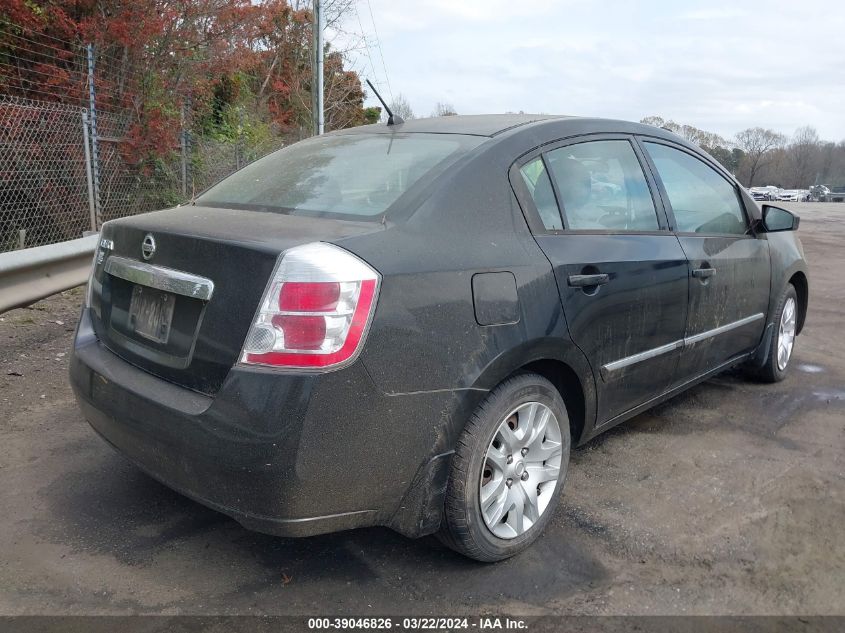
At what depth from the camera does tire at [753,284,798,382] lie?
15.6 feet

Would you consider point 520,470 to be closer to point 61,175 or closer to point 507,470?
point 507,470

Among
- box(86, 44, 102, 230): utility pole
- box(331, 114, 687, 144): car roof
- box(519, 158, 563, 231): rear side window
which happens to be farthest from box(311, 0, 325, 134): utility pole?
box(519, 158, 563, 231): rear side window

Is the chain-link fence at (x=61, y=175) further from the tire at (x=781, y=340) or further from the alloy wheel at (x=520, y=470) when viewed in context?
the tire at (x=781, y=340)

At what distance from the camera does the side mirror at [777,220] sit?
4.38 m

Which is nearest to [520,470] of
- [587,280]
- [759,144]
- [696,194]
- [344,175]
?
[587,280]

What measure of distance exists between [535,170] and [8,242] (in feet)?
20.6

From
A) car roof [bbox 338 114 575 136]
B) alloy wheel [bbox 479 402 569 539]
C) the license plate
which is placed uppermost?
car roof [bbox 338 114 575 136]

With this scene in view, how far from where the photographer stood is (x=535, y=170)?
296cm

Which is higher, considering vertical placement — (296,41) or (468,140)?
(296,41)

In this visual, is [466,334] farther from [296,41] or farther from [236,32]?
[296,41]

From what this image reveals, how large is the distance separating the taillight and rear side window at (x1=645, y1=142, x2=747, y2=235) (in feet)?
7.20

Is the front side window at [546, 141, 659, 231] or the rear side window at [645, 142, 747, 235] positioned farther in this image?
the rear side window at [645, 142, 747, 235]

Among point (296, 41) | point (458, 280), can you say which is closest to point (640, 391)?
point (458, 280)

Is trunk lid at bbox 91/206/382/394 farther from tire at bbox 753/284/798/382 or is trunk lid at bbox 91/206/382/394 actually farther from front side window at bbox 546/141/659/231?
tire at bbox 753/284/798/382
